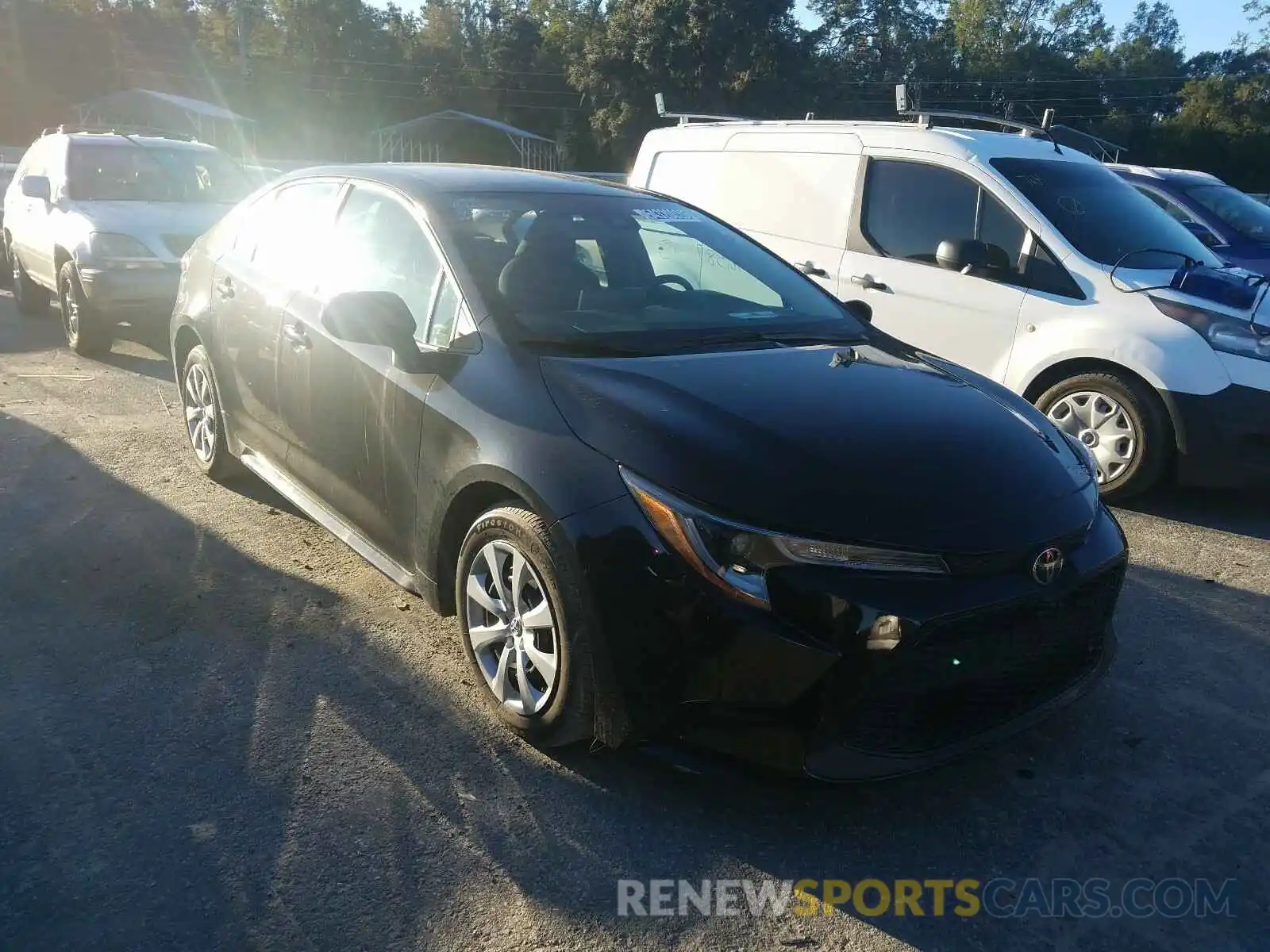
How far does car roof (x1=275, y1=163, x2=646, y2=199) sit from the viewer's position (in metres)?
4.16

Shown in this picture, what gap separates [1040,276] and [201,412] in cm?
453

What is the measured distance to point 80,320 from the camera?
28.7 ft

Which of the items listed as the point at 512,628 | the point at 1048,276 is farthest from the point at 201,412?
the point at 1048,276

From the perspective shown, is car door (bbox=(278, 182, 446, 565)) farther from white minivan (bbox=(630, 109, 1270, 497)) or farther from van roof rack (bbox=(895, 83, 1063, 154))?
van roof rack (bbox=(895, 83, 1063, 154))

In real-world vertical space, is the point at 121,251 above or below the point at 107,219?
below

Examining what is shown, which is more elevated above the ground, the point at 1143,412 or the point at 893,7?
the point at 893,7

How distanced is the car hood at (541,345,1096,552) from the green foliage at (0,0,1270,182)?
165 ft

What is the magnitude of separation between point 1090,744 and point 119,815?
9.17 ft

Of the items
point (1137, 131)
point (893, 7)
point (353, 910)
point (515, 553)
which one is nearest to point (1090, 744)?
point (515, 553)

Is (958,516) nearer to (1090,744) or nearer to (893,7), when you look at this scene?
(1090,744)

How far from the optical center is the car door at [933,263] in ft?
20.0

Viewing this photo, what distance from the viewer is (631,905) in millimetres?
2613

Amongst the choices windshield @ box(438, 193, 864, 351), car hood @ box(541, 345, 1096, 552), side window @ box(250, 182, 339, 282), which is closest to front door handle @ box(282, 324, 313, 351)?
side window @ box(250, 182, 339, 282)

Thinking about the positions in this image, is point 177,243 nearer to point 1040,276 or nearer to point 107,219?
point 107,219
